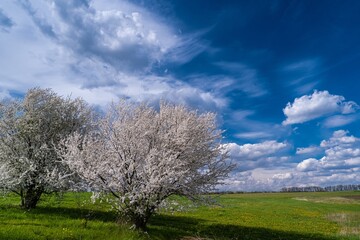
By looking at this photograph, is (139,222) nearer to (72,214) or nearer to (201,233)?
(201,233)

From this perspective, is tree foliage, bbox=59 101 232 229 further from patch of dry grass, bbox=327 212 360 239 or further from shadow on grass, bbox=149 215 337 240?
patch of dry grass, bbox=327 212 360 239

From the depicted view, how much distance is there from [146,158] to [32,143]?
11.0 meters

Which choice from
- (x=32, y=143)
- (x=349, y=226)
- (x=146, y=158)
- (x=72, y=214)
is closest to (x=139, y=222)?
(x=146, y=158)

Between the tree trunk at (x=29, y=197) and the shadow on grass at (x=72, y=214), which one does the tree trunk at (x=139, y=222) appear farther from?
the tree trunk at (x=29, y=197)

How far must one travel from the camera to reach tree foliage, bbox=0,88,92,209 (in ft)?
82.5

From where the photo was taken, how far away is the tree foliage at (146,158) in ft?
69.4

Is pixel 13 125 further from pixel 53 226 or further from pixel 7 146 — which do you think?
pixel 53 226

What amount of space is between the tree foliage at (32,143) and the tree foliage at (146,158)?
3.85 m

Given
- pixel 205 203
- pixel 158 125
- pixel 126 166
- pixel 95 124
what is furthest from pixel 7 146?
pixel 205 203

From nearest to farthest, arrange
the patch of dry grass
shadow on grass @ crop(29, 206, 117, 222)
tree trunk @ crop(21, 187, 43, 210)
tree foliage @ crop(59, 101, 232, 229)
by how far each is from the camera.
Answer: tree foliage @ crop(59, 101, 232, 229) → shadow on grass @ crop(29, 206, 117, 222) → tree trunk @ crop(21, 187, 43, 210) → the patch of dry grass

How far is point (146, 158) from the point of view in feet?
69.9

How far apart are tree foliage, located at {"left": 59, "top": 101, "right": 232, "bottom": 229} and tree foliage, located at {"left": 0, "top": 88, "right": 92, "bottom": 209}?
385 centimetres

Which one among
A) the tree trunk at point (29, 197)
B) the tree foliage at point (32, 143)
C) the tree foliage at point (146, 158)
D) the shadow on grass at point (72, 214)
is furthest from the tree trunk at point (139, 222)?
the tree trunk at point (29, 197)

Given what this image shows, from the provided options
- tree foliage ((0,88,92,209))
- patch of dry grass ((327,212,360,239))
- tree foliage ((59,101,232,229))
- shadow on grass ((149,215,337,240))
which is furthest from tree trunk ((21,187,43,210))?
patch of dry grass ((327,212,360,239))
